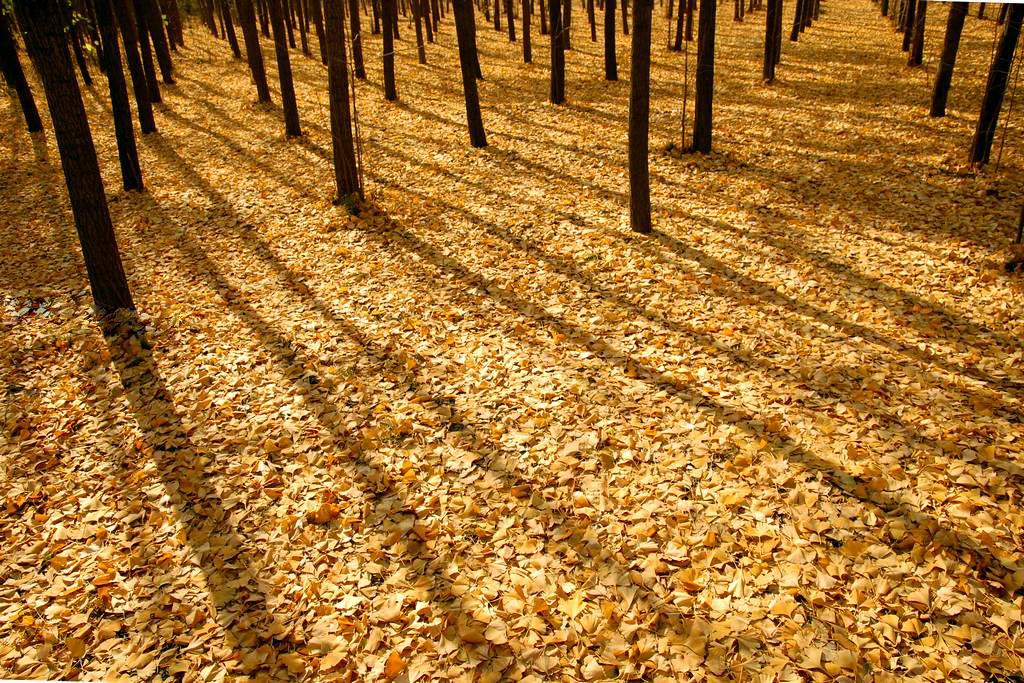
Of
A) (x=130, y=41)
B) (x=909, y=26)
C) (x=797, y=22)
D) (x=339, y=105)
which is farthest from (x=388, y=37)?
(x=797, y=22)

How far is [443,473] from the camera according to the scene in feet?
17.5

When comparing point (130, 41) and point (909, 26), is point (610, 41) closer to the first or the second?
point (909, 26)

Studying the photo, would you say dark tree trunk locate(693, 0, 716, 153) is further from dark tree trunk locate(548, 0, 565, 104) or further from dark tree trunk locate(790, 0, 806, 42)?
dark tree trunk locate(790, 0, 806, 42)

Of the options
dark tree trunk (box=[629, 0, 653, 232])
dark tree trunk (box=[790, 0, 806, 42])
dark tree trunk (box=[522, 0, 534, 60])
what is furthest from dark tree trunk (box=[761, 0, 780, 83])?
dark tree trunk (box=[629, 0, 653, 232])

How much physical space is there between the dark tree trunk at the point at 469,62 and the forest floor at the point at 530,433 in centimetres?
319

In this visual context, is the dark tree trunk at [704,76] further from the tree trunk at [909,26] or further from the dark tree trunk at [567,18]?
the tree trunk at [909,26]

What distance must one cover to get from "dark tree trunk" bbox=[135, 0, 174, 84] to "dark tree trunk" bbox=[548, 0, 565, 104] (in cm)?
1331

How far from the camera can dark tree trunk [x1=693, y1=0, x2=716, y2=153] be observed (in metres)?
11.9

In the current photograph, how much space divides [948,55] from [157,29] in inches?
1016

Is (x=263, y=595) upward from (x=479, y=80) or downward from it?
downward

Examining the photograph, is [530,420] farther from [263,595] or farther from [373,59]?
[373,59]

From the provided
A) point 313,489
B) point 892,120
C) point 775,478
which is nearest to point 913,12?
point 892,120

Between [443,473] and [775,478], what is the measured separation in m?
3.02

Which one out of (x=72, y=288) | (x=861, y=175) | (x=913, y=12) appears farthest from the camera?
(x=913, y=12)
